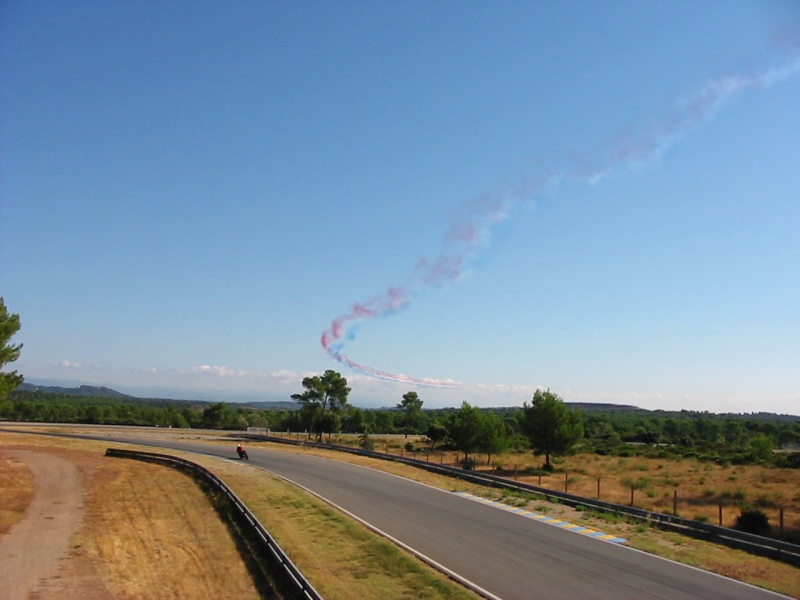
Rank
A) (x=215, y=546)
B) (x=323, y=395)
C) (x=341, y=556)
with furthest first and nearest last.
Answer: (x=323, y=395), (x=215, y=546), (x=341, y=556)

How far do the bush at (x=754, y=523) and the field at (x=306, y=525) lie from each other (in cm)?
530

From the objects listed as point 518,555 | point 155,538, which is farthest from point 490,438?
point 518,555

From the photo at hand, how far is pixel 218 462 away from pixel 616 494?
33276 millimetres

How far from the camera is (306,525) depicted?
84.9 feet

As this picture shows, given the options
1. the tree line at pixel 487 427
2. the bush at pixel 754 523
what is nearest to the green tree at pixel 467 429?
the tree line at pixel 487 427

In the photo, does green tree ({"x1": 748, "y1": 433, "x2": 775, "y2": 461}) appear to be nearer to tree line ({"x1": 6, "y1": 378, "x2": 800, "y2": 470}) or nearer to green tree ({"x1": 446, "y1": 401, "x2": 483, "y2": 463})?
tree line ({"x1": 6, "y1": 378, "x2": 800, "y2": 470})

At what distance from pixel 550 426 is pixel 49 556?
4858 cm

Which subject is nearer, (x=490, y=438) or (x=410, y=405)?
(x=490, y=438)

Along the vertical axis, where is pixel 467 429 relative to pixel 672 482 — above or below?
above

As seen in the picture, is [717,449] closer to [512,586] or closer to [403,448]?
[403,448]

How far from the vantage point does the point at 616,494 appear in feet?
139

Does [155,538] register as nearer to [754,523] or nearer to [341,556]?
[341,556]

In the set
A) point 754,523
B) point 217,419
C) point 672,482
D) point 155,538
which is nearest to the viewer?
point 155,538

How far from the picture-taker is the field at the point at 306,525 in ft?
60.4
